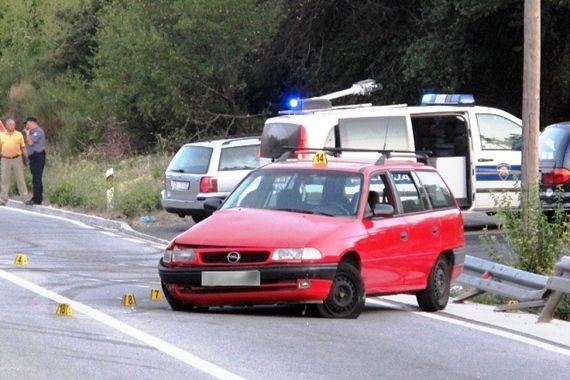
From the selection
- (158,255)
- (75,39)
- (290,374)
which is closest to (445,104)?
(158,255)

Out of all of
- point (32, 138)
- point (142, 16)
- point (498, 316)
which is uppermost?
point (142, 16)

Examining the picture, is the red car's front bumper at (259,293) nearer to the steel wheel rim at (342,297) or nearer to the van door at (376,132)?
the steel wheel rim at (342,297)

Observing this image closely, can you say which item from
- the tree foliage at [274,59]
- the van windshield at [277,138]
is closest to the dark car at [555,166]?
the van windshield at [277,138]

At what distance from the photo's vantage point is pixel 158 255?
19375 millimetres

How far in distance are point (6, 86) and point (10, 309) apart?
133ft

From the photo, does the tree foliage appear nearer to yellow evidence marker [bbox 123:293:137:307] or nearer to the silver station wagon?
the silver station wagon

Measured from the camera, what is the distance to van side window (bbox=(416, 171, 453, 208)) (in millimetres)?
14133

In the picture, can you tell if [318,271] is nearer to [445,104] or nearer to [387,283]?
[387,283]

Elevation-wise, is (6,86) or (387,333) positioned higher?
(6,86)

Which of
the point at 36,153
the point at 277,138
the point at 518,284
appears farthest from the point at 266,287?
the point at 36,153

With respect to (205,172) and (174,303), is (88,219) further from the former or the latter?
(174,303)

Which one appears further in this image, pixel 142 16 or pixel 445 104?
pixel 142 16

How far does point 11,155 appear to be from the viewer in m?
29.6

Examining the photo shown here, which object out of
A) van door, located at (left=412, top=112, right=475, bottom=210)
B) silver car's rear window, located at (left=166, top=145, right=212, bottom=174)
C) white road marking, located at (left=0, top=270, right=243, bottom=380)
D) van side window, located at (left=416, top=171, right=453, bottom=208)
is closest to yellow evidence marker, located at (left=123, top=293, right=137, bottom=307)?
white road marking, located at (left=0, top=270, right=243, bottom=380)
